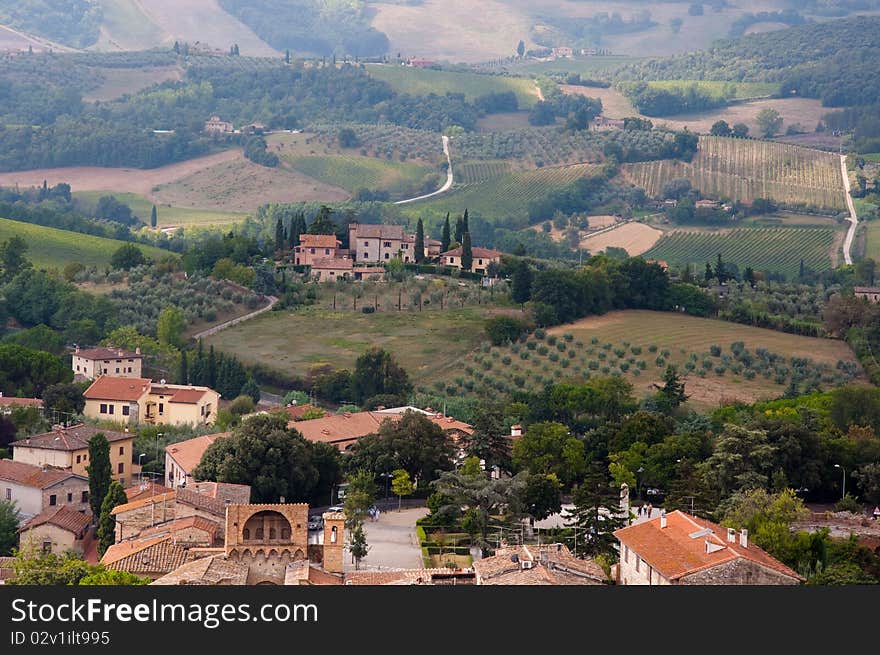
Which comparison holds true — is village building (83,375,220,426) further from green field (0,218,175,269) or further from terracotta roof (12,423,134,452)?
green field (0,218,175,269)

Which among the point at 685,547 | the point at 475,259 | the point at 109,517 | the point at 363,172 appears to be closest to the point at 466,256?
the point at 475,259

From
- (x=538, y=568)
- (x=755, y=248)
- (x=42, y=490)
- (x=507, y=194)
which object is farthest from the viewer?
(x=507, y=194)

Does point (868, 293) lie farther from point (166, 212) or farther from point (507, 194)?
point (166, 212)

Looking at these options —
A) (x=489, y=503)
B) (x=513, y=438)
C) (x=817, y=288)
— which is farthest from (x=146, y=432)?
(x=817, y=288)

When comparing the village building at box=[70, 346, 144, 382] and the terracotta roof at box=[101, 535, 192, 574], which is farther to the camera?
the village building at box=[70, 346, 144, 382]

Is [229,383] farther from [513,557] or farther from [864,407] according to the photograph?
[513,557]

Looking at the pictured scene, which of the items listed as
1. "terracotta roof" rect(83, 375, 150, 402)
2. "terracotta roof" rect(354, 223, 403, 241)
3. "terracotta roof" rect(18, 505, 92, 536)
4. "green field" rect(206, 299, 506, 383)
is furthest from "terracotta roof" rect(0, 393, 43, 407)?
"terracotta roof" rect(354, 223, 403, 241)
